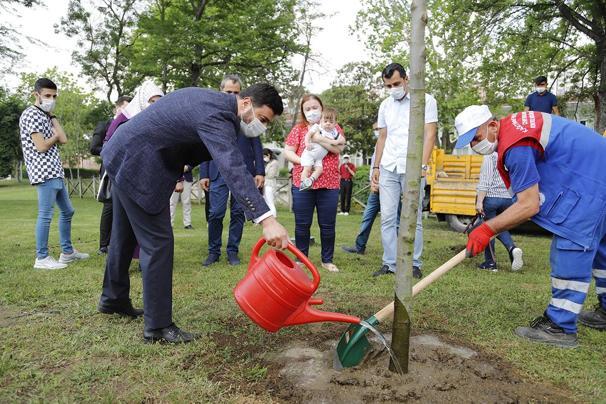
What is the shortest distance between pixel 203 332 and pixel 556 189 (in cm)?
251

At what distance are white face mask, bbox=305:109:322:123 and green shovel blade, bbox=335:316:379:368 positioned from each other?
2.94m

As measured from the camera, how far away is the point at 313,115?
16.8 ft

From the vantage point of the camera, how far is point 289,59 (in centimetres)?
2070

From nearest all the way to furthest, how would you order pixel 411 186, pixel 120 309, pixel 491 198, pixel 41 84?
pixel 411 186 → pixel 120 309 → pixel 41 84 → pixel 491 198

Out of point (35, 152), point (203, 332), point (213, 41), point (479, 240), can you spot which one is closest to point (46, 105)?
point (35, 152)

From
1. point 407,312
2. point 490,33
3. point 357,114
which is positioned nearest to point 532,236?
point 490,33

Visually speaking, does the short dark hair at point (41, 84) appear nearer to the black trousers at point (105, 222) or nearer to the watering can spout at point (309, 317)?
the black trousers at point (105, 222)

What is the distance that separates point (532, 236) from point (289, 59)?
14.4 meters

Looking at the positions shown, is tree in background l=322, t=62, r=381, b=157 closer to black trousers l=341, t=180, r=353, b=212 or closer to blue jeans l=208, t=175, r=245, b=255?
black trousers l=341, t=180, r=353, b=212

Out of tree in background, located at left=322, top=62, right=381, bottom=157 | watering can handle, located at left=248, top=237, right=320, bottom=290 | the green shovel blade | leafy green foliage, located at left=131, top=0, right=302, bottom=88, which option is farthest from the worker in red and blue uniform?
tree in background, located at left=322, top=62, right=381, bottom=157

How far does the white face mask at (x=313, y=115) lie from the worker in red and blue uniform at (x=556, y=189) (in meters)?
2.20

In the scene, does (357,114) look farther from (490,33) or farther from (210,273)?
(210,273)

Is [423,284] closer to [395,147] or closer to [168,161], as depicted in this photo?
[168,161]

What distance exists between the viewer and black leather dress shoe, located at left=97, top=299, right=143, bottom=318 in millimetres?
3486
